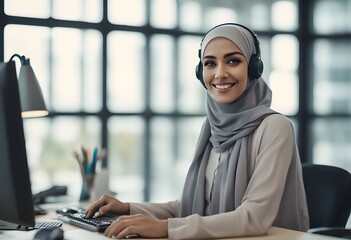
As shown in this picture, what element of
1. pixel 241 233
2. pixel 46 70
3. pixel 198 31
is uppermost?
pixel 198 31

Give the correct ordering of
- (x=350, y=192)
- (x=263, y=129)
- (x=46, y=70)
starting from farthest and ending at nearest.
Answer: (x=46, y=70) < (x=350, y=192) < (x=263, y=129)

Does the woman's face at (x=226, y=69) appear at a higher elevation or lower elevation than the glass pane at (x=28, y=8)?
lower

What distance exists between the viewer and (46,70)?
3.13 m

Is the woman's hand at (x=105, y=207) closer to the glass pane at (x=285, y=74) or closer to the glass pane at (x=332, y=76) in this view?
the glass pane at (x=285, y=74)

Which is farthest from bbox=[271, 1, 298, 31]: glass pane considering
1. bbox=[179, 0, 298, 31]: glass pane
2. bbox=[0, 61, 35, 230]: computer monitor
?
bbox=[0, 61, 35, 230]: computer monitor

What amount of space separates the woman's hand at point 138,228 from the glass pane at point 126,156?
1825 mm

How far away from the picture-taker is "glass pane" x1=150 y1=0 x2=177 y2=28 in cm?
341

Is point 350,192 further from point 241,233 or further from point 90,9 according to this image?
point 90,9

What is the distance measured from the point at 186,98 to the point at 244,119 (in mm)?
1667

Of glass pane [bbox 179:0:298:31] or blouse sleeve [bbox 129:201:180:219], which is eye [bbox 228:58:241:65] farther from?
glass pane [bbox 179:0:298:31]

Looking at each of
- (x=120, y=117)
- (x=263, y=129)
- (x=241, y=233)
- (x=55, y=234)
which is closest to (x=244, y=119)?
(x=263, y=129)

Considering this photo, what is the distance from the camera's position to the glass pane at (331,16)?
372 centimetres

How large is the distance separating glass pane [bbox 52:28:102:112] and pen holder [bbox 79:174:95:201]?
710 mm

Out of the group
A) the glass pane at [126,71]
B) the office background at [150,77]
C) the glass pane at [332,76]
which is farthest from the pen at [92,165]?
the glass pane at [332,76]
